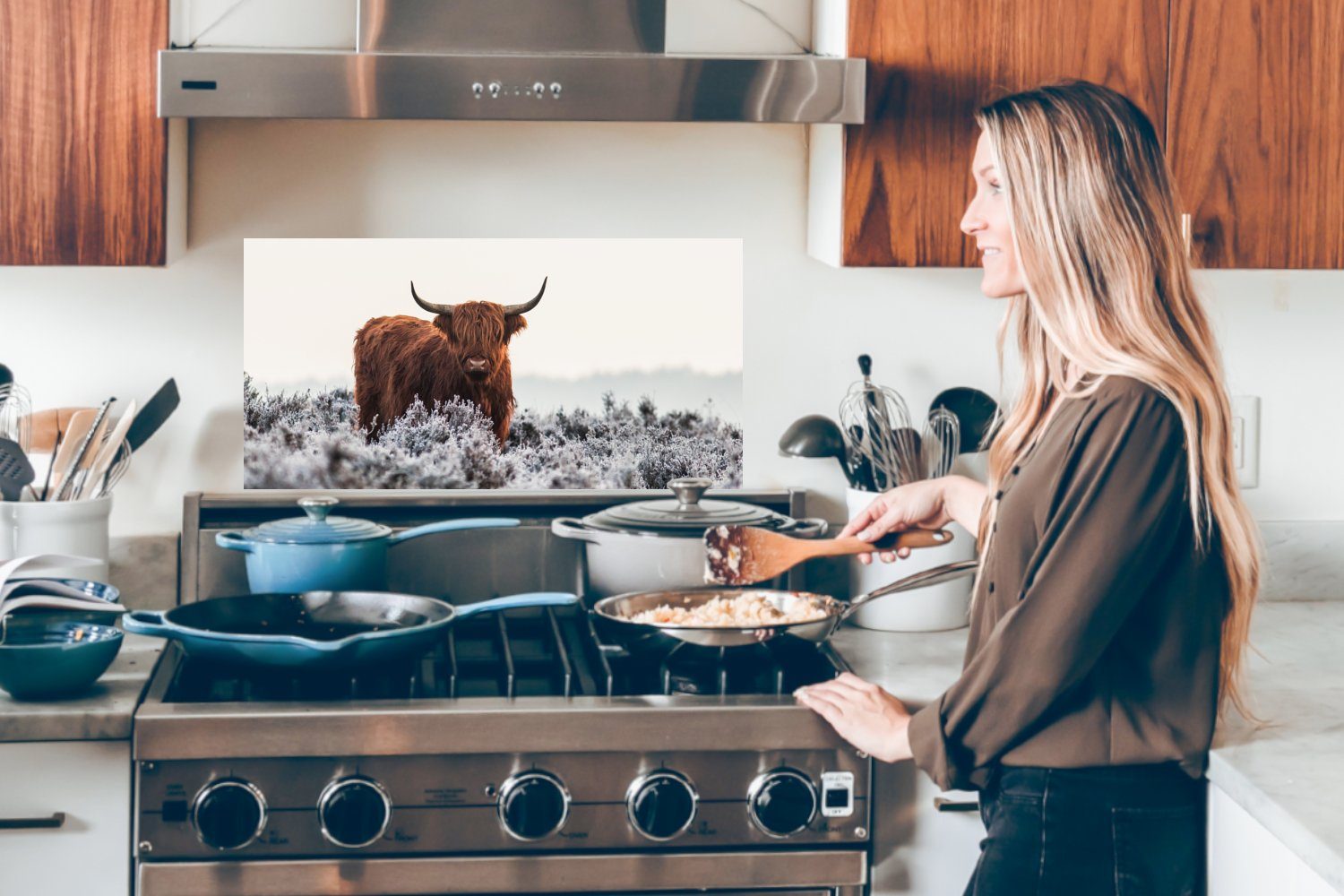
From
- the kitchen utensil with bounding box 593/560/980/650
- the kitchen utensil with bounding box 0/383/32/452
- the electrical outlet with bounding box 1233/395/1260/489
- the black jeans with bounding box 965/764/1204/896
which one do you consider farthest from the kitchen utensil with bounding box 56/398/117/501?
the electrical outlet with bounding box 1233/395/1260/489

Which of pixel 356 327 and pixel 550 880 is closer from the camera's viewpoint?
pixel 550 880

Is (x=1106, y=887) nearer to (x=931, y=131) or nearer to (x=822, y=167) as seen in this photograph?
(x=931, y=131)

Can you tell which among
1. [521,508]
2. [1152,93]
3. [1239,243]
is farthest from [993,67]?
[521,508]

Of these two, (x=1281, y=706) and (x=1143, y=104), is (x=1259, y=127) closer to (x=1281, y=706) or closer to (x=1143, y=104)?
(x=1143, y=104)

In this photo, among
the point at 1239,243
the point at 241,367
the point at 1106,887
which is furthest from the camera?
the point at 241,367

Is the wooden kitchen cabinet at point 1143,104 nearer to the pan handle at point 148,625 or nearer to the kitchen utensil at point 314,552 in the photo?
the kitchen utensil at point 314,552

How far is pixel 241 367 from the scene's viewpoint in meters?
2.21

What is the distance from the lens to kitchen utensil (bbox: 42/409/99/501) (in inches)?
79.5

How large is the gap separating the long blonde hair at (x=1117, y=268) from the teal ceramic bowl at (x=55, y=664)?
1.13m

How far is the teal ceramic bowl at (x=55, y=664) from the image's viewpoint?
60.7 inches

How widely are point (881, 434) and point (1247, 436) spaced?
671 mm

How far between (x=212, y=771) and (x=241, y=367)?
0.86m

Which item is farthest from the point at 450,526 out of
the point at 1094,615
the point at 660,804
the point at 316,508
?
the point at 1094,615

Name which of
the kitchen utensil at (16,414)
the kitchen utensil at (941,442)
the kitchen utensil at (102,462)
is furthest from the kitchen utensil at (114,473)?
the kitchen utensil at (941,442)
